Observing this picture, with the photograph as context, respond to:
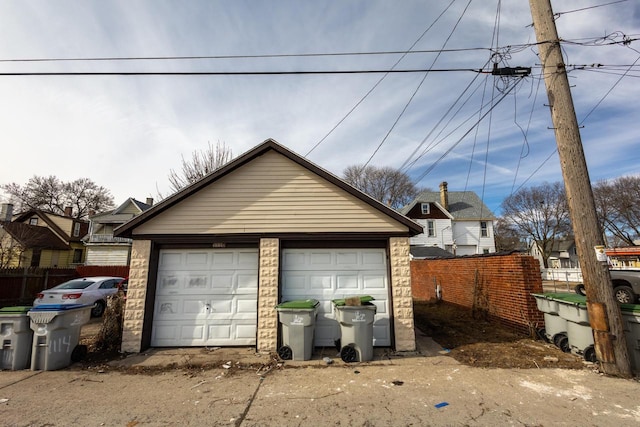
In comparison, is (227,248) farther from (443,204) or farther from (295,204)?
(443,204)

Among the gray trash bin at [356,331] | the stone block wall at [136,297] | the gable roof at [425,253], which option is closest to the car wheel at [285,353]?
the gray trash bin at [356,331]

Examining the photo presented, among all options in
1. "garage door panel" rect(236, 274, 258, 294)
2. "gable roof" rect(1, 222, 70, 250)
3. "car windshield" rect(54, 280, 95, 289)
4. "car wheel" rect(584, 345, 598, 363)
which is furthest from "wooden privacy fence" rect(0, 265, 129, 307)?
"car wheel" rect(584, 345, 598, 363)

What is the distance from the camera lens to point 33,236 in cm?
2545

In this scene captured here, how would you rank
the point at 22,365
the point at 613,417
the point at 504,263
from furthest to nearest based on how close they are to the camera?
the point at 504,263
the point at 22,365
the point at 613,417

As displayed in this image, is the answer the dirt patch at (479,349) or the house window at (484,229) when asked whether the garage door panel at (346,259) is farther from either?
the house window at (484,229)

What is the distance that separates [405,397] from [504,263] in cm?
594

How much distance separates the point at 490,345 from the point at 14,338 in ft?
33.2

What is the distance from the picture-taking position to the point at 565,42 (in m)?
6.14

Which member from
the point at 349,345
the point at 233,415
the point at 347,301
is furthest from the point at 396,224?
the point at 233,415

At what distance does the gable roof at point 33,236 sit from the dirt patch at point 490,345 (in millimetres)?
28317

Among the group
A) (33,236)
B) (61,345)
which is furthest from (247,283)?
(33,236)

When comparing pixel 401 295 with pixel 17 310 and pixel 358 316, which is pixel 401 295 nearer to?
pixel 358 316

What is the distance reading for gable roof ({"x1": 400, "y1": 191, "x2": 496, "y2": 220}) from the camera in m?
33.6

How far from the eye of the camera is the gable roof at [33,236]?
77.2 feet
